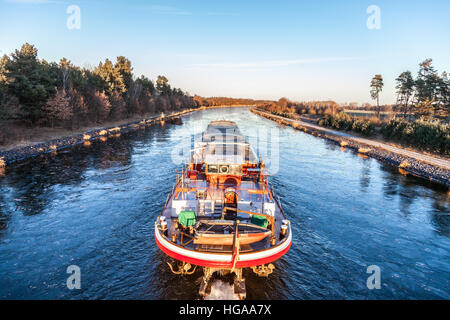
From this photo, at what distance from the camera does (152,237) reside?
1549cm

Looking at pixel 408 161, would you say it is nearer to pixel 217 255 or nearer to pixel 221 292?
pixel 221 292

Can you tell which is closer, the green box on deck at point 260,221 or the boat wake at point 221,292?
the boat wake at point 221,292

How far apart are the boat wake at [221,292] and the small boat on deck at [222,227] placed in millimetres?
233

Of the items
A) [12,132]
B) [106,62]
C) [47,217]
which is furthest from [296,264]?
[106,62]

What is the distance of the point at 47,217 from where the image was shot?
17891mm

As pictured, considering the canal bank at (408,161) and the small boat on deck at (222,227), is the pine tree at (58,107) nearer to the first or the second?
the small boat on deck at (222,227)

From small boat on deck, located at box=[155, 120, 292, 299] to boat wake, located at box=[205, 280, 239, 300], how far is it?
233 mm

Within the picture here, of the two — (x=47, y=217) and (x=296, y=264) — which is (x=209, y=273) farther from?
(x=47, y=217)

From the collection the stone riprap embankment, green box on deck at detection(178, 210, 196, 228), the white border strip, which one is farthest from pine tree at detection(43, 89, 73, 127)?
the white border strip

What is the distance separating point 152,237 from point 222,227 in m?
5.90

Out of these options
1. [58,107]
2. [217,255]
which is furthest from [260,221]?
[58,107]

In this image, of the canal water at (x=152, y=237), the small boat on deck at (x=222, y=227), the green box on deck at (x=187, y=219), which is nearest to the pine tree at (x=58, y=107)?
the canal water at (x=152, y=237)

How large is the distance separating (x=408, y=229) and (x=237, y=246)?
49.2 feet

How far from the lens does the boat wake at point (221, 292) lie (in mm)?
10592
